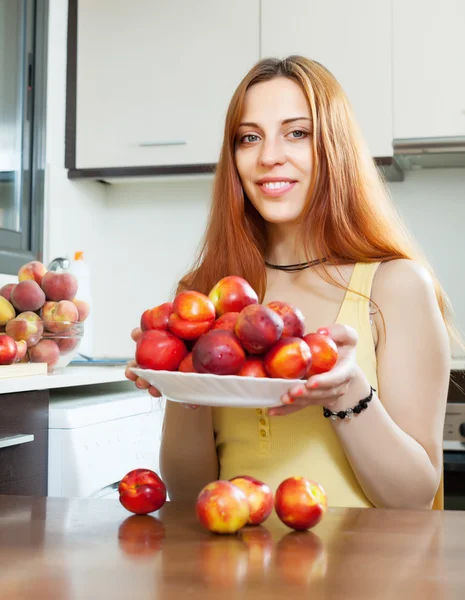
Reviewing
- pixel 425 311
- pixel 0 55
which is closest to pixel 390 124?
pixel 0 55

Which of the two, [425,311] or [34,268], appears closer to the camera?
[425,311]

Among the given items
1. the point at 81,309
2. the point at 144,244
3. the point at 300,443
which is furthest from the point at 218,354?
the point at 144,244

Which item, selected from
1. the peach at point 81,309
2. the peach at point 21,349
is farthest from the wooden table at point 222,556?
the peach at point 81,309

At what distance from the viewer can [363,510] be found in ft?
2.48

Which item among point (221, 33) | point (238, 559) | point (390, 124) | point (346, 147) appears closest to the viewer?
point (238, 559)

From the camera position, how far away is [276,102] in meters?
1.22

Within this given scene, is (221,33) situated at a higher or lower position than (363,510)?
higher

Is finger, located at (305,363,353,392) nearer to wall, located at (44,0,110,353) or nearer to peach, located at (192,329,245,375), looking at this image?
peach, located at (192,329,245,375)

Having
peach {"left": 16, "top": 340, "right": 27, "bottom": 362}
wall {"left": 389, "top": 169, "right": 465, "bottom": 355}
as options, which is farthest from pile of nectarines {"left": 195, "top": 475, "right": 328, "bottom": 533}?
wall {"left": 389, "top": 169, "right": 465, "bottom": 355}

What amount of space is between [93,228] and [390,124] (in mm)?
1206

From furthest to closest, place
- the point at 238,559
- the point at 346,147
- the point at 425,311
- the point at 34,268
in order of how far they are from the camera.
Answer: the point at 34,268
the point at 346,147
the point at 425,311
the point at 238,559

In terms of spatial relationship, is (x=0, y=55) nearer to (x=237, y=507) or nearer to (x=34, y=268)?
(x=34, y=268)

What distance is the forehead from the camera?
1.21 m

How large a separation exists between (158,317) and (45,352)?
1.12m
